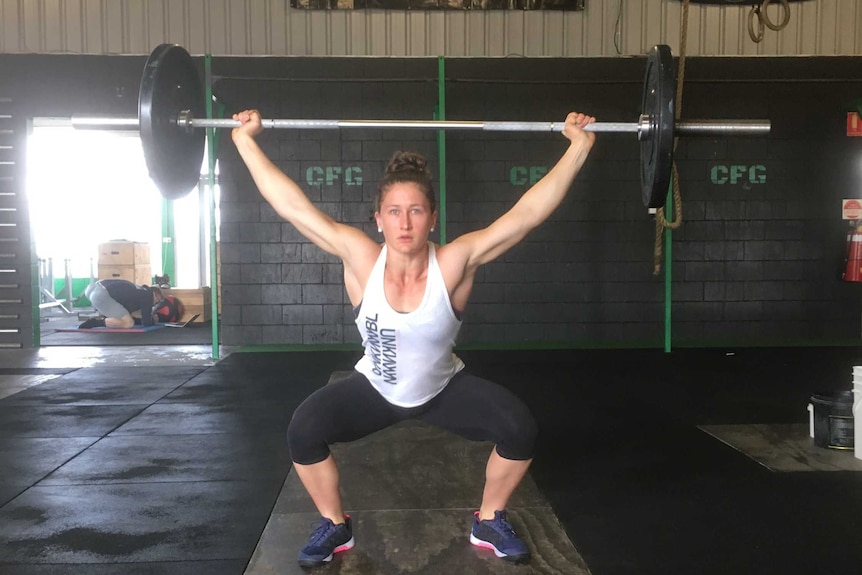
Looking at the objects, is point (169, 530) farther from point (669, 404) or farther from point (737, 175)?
point (737, 175)

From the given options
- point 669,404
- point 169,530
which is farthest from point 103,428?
point 669,404

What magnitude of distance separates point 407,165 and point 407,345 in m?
0.48

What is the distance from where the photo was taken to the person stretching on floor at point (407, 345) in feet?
5.79

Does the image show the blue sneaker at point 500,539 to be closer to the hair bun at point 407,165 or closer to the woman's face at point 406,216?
the woman's face at point 406,216

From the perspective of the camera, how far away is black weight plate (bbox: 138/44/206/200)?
2.06 metres

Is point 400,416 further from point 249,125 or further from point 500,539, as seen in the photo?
point 249,125

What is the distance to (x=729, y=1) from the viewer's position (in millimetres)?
5121

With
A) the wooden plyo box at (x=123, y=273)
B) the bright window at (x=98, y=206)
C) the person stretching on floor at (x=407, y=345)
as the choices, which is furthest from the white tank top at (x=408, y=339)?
the bright window at (x=98, y=206)

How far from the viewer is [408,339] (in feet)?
5.77

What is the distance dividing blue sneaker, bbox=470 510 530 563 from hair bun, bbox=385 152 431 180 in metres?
0.97

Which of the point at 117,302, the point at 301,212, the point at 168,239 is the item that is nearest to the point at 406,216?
the point at 301,212

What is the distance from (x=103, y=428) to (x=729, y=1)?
5.07m

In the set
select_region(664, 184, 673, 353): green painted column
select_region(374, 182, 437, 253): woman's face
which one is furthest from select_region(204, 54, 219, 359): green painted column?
select_region(664, 184, 673, 353): green painted column

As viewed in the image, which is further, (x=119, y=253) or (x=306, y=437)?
(x=119, y=253)
